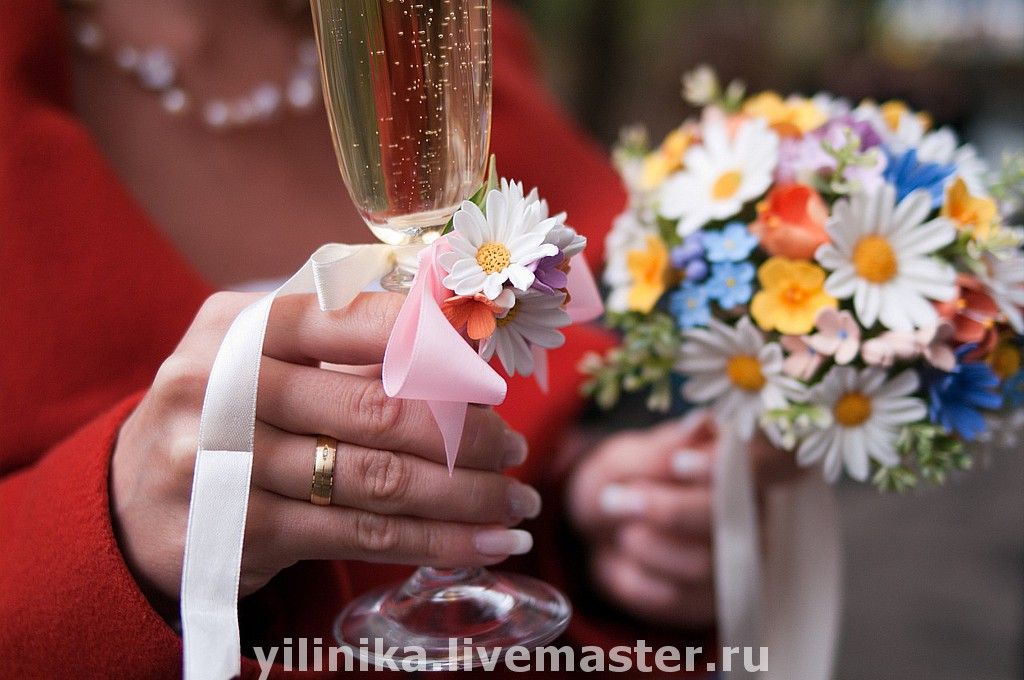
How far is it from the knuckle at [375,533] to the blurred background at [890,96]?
Answer: 46cm

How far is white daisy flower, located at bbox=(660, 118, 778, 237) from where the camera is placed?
68cm

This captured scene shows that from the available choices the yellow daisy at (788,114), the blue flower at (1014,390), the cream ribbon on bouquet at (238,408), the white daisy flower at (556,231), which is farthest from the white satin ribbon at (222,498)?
the blue flower at (1014,390)

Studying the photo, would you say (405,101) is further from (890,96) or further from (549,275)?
(890,96)

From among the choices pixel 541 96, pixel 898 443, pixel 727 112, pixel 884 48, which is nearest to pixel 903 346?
pixel 898 443

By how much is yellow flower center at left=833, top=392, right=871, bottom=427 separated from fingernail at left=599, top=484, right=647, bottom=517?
0.28 metres

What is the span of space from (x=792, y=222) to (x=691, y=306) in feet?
0.30

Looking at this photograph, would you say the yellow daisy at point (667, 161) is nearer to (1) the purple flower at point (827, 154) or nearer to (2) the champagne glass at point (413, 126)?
(1) the purple flower at point (827, 154)

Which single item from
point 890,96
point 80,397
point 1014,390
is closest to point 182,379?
point 80,397

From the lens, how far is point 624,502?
88cm

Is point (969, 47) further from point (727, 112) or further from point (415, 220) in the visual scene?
point (415, 220)

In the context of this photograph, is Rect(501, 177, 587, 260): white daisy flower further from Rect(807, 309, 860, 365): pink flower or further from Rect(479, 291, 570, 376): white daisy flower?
Rect(807, 309, 860, 365): pink flower

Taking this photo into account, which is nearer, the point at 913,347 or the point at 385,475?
the point at 385,475

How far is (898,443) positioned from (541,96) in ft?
2.49

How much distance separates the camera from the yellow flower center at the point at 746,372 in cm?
66
